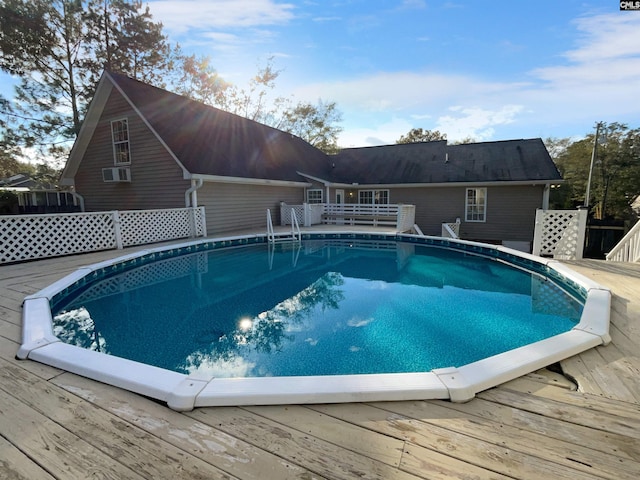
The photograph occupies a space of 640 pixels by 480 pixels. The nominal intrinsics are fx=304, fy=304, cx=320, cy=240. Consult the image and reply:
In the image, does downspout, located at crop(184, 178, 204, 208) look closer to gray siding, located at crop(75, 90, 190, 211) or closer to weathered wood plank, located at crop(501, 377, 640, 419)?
gray siding, located at crop(75, 90, 190, 211)

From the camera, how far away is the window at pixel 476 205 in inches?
538

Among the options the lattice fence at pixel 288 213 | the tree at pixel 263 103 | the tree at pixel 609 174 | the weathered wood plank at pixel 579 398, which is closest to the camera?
the weathered wood plank at pixel 579 398

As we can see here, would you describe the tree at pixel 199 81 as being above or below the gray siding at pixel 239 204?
above

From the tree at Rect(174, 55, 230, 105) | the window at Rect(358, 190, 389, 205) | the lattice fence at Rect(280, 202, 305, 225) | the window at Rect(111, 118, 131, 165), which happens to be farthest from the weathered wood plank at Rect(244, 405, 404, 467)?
the tree at Rect(174, 55, 230, 105)

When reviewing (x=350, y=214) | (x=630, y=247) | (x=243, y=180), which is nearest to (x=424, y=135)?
(x=350, y=214)

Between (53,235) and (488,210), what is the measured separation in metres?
15.2

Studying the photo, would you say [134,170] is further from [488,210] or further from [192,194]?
[488,210]

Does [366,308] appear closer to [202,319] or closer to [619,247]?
[202,319]

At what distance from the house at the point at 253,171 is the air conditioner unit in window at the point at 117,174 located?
36mm

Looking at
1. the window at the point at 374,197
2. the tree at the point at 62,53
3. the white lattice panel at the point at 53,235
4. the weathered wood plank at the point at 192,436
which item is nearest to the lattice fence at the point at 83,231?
the white lattice panel at the point at 53,235

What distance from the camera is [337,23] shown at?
11.0 meters

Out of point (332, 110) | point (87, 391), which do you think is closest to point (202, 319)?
point (87, 391)

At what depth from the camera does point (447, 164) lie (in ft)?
49.6

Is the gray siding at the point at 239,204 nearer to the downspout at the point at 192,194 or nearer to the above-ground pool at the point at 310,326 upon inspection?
the downspout at the point at 192,194
